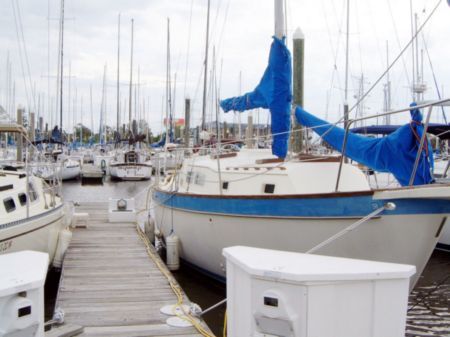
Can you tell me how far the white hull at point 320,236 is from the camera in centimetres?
719

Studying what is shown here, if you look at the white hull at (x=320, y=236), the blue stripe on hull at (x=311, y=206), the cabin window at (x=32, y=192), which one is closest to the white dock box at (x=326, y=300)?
the blue stripe on hull at (x=311, y=206)

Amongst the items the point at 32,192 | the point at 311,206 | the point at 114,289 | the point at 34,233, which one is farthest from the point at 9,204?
the point at 311,206

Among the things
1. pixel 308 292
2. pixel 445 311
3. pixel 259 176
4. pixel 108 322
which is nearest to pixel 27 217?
pixel 108 322

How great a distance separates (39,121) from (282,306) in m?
53.6

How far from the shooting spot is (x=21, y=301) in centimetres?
397

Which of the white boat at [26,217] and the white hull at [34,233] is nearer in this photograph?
the white hull at [34,233]

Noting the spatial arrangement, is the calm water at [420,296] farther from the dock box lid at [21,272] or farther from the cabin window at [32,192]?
the dock box lid at [21,272]

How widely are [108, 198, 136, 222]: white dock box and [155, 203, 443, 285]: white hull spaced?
4531mm

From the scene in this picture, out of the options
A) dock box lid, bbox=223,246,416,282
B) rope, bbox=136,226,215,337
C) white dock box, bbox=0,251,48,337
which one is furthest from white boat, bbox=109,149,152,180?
dock box lid, bbox=223,246,416,282

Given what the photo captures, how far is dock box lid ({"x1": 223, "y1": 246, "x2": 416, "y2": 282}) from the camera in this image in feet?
12.3

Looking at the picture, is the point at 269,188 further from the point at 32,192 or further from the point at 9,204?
the point at 32,192

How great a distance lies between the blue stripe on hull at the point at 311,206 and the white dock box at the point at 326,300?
3.31 metres

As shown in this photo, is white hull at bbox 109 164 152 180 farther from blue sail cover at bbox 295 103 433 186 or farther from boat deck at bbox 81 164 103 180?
blue sail cover at bbox 295 103 433 186

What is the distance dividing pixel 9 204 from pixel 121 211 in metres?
6.35
